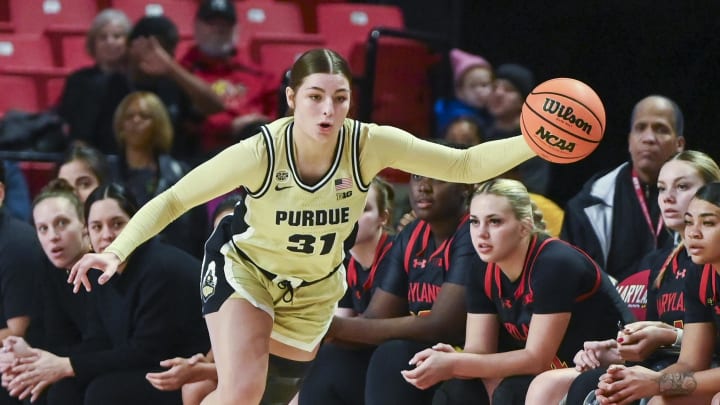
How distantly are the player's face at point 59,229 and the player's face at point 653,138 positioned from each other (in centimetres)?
255

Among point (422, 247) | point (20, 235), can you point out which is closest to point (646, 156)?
point (422, 247)

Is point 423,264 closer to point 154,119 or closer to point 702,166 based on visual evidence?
point 702,166

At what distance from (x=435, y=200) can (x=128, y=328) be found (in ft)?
4.72

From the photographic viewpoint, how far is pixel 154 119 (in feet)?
22.4

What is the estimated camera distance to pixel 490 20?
8.43 meters

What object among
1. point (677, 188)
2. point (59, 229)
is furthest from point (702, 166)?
point (59, 229)

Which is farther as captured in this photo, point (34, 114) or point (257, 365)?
point (34, 114)

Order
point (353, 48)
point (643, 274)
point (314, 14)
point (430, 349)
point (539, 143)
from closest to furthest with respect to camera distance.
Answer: point (539, 143), point (430, 349), point (643, 274), point (353, 48), point (314, 14)

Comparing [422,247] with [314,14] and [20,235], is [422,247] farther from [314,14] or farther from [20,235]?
[314,14]

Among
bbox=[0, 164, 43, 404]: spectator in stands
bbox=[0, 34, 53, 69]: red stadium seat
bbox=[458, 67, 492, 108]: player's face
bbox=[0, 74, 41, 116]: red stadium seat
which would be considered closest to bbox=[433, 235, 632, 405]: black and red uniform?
bbox=[0, 164, 43, 404]: spectator in stands

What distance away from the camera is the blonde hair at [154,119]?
22.4ft

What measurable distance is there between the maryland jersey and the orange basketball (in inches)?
24.8

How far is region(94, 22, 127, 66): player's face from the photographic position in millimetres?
7559

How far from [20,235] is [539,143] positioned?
2.95 m
